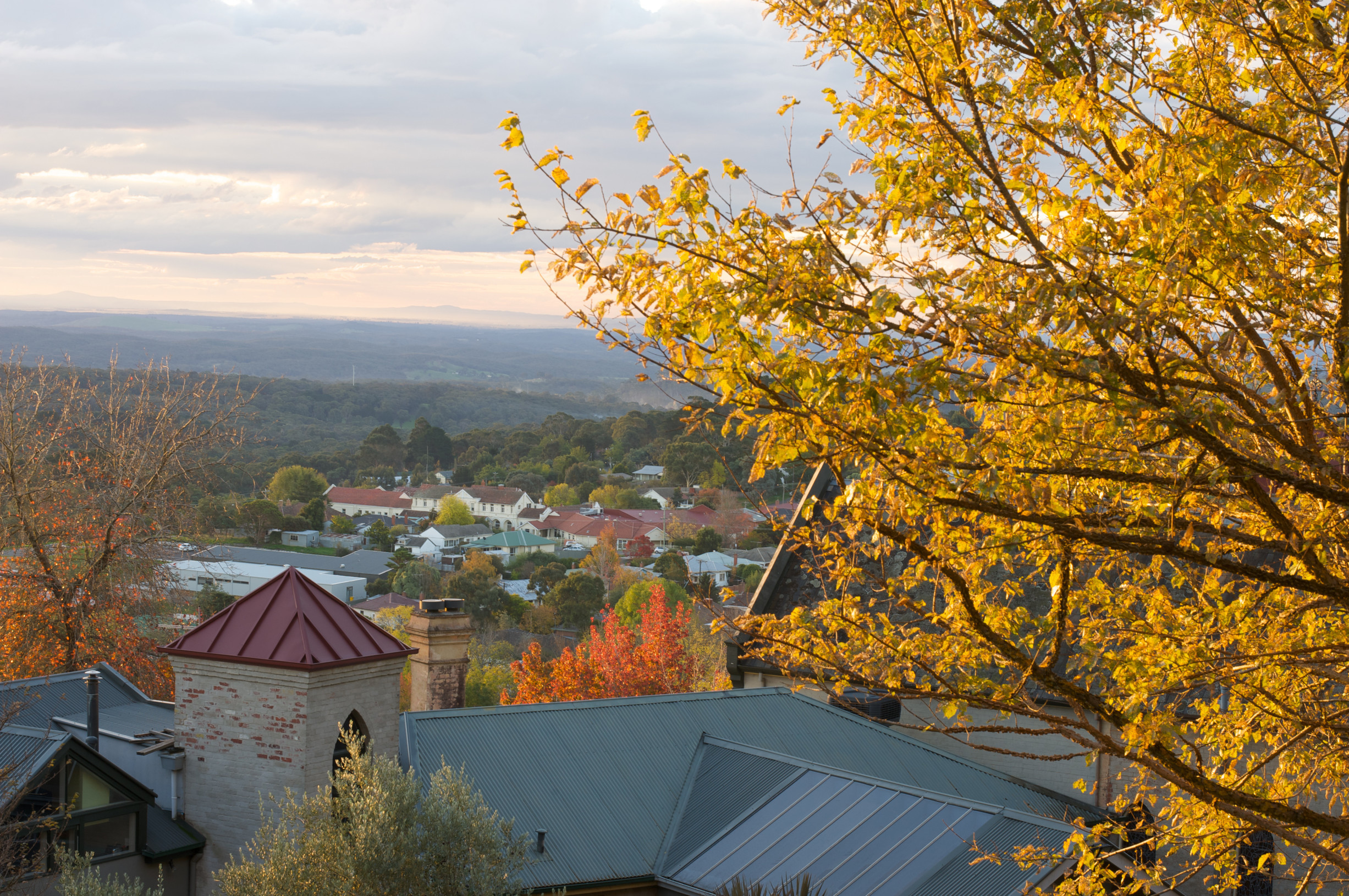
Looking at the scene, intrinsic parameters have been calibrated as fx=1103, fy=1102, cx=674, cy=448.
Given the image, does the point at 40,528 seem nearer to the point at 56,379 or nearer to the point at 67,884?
the point at 56,379

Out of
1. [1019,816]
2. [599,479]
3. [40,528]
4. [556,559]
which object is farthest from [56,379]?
[599,479]

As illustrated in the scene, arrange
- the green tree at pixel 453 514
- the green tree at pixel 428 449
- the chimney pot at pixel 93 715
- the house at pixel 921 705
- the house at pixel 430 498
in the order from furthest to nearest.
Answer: the green tree at pixel 428 449
the house at pixel 430 498
the green tree at pixel 453 514
the house at pixel 921 705
the chimney pot at pixel 93 715

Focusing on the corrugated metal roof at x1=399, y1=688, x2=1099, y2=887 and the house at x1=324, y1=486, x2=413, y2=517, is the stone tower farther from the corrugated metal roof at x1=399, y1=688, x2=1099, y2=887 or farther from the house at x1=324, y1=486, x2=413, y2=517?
the house at x1=324, y1=486, x2=413, y2=517

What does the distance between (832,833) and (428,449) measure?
442ft

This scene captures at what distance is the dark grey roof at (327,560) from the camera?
82.4m

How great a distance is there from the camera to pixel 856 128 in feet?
20.2

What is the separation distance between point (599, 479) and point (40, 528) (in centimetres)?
10776

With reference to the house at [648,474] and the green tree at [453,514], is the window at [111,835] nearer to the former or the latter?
the green tree at [453,514]

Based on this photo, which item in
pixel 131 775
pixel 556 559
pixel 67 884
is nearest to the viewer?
pixel 67 884

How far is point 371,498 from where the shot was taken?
409 feet

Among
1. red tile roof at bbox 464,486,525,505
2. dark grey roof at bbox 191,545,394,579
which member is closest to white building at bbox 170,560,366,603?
dark grey roof at bbox 191,545,394,579

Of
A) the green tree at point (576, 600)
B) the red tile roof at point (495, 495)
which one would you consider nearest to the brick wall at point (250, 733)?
the green tree at point (576, 600)

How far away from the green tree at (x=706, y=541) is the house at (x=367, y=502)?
135 ft

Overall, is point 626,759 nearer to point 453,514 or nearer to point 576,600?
point 576,600
